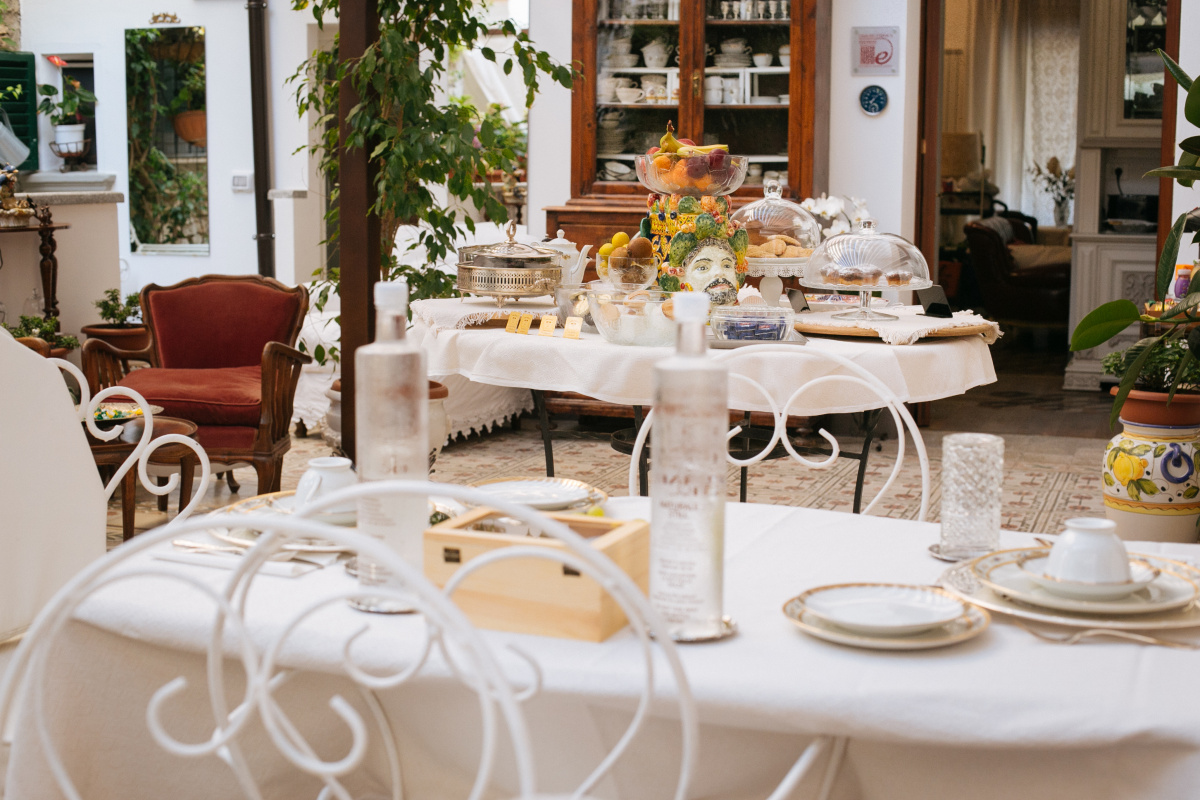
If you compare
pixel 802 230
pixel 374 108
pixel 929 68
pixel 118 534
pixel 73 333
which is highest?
pixel 929 68

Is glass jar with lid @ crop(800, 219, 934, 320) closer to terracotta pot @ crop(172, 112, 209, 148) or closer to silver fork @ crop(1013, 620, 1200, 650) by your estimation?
silver fork @ crop(1013, 620, 1200, 650)

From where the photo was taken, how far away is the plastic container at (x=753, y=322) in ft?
8.96

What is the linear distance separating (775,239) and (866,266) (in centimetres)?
37

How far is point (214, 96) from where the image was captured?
8719mm

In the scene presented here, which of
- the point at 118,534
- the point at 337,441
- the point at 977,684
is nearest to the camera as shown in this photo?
the point at 977,684

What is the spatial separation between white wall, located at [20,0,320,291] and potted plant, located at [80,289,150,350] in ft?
6.99

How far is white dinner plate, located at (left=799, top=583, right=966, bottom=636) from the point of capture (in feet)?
3.56

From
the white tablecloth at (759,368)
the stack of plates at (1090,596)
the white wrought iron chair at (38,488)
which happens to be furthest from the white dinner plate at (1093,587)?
the white tablecloth at (759,368)

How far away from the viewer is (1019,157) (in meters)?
10.7

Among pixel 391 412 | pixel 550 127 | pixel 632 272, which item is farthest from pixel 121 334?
pixel 391 412

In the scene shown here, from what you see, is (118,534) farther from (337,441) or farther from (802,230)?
(802,230)

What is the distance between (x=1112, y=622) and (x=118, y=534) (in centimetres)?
368

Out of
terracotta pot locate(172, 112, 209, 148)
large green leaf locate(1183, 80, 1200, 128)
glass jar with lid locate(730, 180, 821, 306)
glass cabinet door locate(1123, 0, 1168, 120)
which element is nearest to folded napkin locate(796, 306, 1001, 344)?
glass jar with lid locate(730, 180, 821, 306)

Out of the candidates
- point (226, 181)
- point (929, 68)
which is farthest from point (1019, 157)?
point (226, 181)
